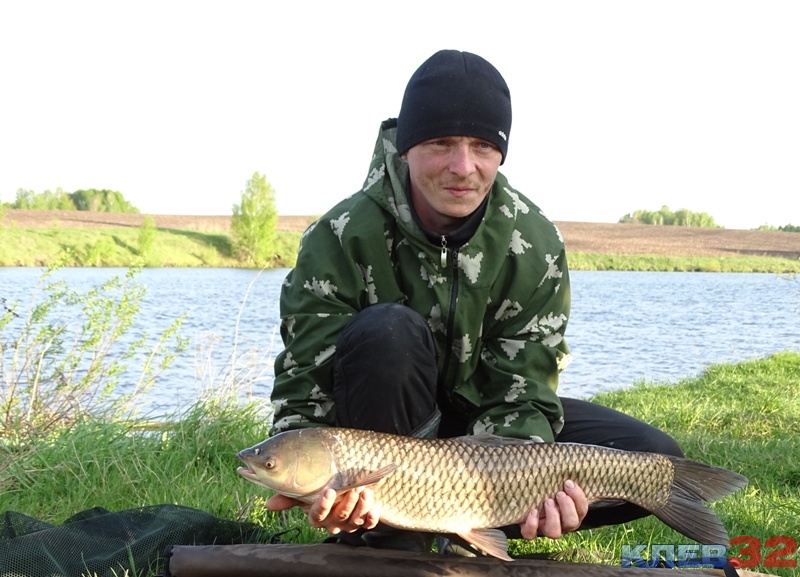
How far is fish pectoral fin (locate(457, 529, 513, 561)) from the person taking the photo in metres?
1.76

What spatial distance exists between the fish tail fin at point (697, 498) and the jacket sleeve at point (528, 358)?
1.06ft

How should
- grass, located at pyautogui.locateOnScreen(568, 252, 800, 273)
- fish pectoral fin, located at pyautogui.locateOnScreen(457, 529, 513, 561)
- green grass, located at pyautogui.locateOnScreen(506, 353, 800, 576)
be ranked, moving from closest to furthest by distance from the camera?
fish pectoral fin, located at pyautogui.locateOnScreen(457, 529, 513, 561) → green grass, located at pyautogui.locateOnScreen(506, 353, 800, 576) → grass, located at pyautogui.locateOnScreen(568, 252, 800, 273)

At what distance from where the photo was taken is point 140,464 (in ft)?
9.87

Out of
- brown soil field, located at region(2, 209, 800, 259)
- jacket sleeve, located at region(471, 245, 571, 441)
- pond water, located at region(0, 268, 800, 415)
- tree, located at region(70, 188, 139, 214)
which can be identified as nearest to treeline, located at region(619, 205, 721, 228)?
brown soil field, located at region(2, 209, 800, 259)

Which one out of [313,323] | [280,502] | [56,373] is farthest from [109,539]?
[56,373]

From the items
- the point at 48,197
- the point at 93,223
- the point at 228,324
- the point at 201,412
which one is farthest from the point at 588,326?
the point at 48,197

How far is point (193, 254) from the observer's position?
34375 mm

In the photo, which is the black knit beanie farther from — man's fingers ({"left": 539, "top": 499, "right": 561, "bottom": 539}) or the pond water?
the pond water

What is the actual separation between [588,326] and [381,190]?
12.0 m

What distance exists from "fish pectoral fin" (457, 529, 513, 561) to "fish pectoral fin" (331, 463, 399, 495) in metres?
0.26

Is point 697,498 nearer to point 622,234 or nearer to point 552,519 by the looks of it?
point 552,519

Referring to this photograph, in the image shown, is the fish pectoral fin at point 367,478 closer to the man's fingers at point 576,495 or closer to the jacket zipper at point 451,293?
the man's fingers at point 576,495

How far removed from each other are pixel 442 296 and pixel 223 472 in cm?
139

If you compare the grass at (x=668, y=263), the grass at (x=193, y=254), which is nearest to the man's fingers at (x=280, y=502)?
the grass at (x=193, y=254)
